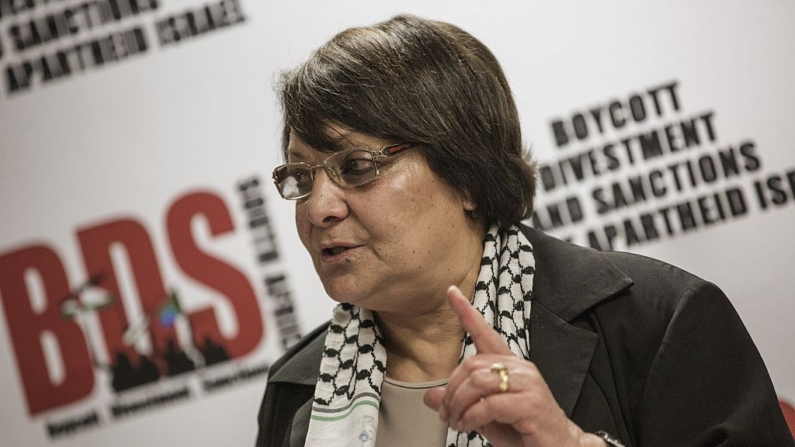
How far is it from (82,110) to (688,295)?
1.92 meters

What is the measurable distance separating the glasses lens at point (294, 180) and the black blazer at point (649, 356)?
543mm

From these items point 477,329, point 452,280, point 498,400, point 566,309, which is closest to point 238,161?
point 452,280

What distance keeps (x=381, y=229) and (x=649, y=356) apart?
23.0 inches

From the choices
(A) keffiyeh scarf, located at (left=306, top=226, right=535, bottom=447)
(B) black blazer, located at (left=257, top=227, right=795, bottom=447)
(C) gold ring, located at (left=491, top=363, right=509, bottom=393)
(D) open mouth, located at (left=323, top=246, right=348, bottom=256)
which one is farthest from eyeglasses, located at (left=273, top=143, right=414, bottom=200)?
(C) gold ring, located at (left=491, top=363, right=509, bottom=393)

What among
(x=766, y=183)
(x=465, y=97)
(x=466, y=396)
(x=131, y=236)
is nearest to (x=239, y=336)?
(x=131, y=236)

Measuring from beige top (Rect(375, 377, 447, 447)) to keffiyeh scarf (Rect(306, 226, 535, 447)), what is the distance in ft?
0.14

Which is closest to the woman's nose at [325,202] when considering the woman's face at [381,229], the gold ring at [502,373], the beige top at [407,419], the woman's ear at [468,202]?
the woman's face at [381,229]

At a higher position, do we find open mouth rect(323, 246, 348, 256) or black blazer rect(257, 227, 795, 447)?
open mouth rect(323, 246, 348, 256)

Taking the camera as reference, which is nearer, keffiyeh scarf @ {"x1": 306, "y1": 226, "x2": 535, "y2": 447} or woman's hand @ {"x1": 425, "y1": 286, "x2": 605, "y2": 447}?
woman's hand @ {"x1": 425, "y1": 286, "x2": 605, "y2": 447}

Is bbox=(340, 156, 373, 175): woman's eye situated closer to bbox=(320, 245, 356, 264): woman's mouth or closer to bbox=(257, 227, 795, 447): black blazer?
bbox=(320, 245, 356, 264): woman's mouth

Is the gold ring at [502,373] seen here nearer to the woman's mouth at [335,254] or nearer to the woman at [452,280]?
the woman at [452,280]

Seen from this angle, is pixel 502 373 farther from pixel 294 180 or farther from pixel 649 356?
pixel 294 180

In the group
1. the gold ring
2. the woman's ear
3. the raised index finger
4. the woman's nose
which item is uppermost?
the woman's nose

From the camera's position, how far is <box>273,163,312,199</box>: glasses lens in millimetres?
1855
